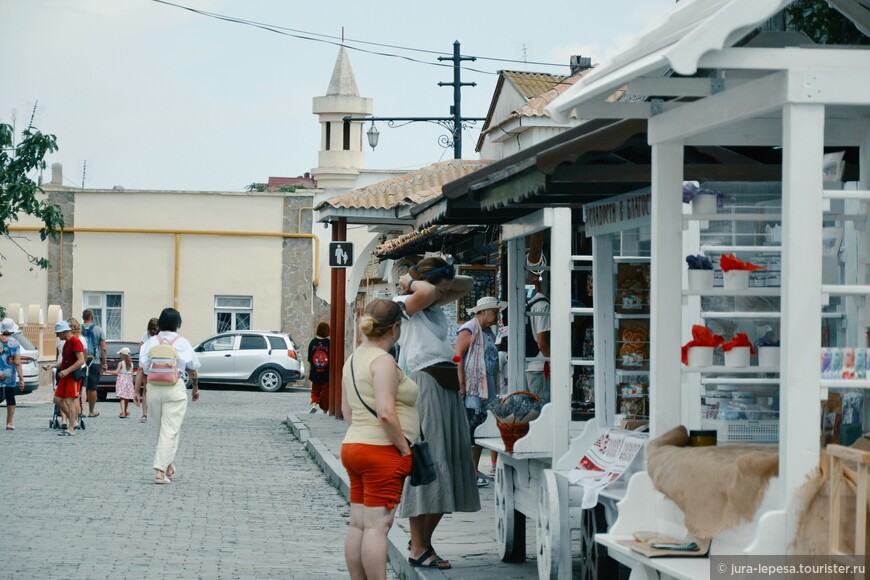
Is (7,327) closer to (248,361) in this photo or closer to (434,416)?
(434,416)

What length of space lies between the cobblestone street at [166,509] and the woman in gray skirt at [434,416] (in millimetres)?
895

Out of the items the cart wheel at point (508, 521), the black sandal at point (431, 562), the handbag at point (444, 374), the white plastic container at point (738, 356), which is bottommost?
the black sandal at point (431, 562)

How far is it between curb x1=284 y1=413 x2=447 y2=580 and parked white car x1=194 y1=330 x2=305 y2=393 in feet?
39.1

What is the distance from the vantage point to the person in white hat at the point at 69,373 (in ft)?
65.5

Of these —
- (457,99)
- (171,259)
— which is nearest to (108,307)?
(171,259)

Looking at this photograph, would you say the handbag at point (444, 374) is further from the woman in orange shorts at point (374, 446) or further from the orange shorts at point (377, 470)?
the orange shorts at point (377, 470)

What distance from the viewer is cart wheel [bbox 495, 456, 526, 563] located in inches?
343

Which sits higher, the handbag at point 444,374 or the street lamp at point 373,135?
the street lamp at point 373,135

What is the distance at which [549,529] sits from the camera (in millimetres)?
7383

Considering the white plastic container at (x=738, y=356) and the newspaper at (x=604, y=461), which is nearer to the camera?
the white plastic container at (x=738, y=356)

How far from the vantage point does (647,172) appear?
6887 millimetres

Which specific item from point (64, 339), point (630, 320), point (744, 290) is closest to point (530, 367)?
point (630, 320)

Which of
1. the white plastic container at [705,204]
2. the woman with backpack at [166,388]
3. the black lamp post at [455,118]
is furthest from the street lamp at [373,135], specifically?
the white plastic container at [705,204]

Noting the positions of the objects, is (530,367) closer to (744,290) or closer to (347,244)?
(744,290)
